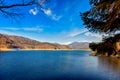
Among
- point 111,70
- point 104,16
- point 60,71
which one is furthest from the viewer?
point 111,70

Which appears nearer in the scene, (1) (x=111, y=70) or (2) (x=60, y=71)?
(2) (x=60, y=71)

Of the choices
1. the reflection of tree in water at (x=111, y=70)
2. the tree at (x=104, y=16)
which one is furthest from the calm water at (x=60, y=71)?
the tree at (x=104, y=16)

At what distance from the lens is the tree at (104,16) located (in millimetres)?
13062

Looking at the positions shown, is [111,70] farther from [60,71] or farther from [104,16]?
[104,16]

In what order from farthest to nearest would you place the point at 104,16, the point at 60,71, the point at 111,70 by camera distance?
1. the point at 111,70
2. the point at 60,71
3. the point at 104,16

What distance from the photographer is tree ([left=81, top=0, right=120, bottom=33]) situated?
13062 mm

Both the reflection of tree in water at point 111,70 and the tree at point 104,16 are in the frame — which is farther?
the reflection of tree in water at point 111,70

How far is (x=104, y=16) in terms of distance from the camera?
→ 52.1 ft

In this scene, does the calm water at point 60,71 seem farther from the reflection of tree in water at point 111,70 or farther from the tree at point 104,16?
the tree at point 104,16

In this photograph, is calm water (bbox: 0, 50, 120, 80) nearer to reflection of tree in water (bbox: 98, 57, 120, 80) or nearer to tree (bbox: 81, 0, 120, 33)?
reflection of tree in water (bbox: 98, 57, 120, 80)

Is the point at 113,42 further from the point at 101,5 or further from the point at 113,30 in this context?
the point at 101,5

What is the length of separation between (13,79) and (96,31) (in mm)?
20396

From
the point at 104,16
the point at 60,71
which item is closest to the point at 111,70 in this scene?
the point at 60,71

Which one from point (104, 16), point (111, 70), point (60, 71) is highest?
point (104, 16)
